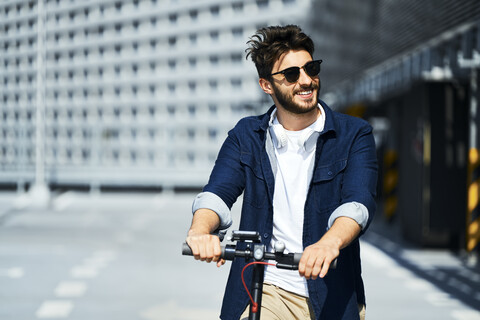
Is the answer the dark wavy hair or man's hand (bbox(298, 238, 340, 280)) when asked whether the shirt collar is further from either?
man's hand (bbox(298, 238, 340, 280))

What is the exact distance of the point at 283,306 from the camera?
9.16 ft

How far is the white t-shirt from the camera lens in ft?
9.11

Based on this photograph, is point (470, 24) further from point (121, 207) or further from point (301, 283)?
point (121, 207)

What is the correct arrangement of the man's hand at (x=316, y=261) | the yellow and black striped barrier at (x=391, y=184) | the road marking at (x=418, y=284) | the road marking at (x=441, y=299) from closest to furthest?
1. the man's hand at (x=316, y=261)
2. the road marking at (x=441, y=299)
3. the road marking at (x=418, y=284)
4. the yellow and black striped barrier at (x=391, y=184)

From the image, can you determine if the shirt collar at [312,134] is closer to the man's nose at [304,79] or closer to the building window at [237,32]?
the man's nose at [304,79]

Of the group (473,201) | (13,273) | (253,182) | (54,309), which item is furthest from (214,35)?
(253,182)

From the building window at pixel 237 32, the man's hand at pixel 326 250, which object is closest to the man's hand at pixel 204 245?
the man's hand at pixel 326 250

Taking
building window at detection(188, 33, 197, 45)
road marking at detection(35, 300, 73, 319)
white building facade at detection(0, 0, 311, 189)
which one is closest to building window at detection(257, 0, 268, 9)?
white building facade at detection(0, 0, 311, 189)

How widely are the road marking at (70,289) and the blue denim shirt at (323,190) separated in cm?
515

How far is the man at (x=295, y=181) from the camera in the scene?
2691mm

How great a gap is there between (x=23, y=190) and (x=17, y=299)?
18896mm

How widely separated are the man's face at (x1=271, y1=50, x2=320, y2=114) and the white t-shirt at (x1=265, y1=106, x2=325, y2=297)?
0.36ft

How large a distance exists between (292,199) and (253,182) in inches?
6.6

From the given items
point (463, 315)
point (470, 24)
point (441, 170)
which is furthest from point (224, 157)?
point (441, 170)
